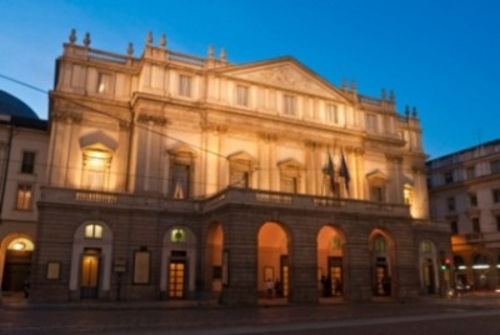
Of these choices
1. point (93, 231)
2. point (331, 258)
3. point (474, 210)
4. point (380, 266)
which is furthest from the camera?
point (474, 210)

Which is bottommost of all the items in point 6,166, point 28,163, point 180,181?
point 180,181

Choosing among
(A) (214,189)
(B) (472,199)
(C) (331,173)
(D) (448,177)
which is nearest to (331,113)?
(C) (331,173)

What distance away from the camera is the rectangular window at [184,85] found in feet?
125

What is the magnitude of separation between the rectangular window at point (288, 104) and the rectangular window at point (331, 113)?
3.45 m

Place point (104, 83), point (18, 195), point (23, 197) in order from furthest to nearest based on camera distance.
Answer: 1. point (23, 197)
2. point (18, 195)
3. point (104, 83)

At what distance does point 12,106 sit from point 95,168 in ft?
109

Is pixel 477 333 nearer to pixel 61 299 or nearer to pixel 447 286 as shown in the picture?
pixel 61 299

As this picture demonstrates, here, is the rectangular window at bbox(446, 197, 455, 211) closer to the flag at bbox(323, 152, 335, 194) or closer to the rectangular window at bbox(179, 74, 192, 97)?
the flag at bbox(323, 152, 335, 194)

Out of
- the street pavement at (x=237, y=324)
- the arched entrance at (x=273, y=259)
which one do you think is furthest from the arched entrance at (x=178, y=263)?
the street pavement at (x=237, y=324)

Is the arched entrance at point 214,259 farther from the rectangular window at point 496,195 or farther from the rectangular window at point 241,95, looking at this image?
the rectangular window at point 496,195

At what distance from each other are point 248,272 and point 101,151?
14890 millimetres

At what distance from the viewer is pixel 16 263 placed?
39.0 metres

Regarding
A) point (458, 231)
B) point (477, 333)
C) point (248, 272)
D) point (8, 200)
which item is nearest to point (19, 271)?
point (8, 200)

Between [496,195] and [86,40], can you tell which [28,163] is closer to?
[86,40]
